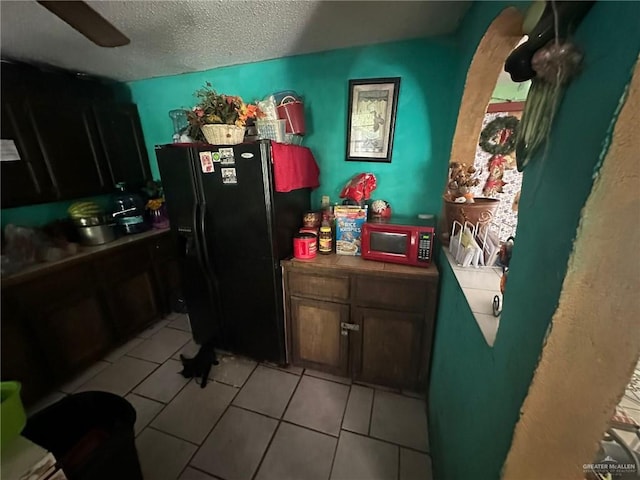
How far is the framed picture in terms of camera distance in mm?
1649

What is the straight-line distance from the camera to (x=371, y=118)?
5.63 feet

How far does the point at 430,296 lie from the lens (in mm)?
1390

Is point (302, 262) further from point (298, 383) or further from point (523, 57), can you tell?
point (523, 57)

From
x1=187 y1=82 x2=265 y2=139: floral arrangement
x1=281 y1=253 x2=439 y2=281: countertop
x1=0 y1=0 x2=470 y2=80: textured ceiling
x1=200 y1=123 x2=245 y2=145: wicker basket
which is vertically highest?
x1=0 y1=0 x2=470 y2=80: textured ceiling

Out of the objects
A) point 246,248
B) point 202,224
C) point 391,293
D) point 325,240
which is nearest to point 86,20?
point 202,224

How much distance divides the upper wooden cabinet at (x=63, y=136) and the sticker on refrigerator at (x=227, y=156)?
4.66ft

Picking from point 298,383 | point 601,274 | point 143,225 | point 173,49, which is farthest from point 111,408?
point 173,49

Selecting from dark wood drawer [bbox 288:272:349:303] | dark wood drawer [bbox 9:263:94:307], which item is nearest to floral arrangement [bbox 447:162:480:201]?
dark wood drawer [bbox 288:272:349:303]

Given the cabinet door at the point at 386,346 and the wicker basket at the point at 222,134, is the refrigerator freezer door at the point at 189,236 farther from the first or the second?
the cabinet door at the point at 386,346

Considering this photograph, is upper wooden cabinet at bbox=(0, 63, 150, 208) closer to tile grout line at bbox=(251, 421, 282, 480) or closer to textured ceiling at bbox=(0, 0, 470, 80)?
textured ceiling at bbox=(0, 0, 470, 80)

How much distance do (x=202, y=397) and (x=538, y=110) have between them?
209 cm

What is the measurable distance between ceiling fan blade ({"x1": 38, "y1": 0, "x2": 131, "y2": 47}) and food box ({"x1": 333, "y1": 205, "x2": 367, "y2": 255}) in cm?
126

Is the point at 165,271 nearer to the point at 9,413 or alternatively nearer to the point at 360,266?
the point at 9,413

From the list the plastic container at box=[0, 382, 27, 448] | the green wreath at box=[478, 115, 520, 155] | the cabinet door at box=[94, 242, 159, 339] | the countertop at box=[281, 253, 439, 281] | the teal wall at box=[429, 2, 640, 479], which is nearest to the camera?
the teal wall at box=[429, 2, 640, 479]
